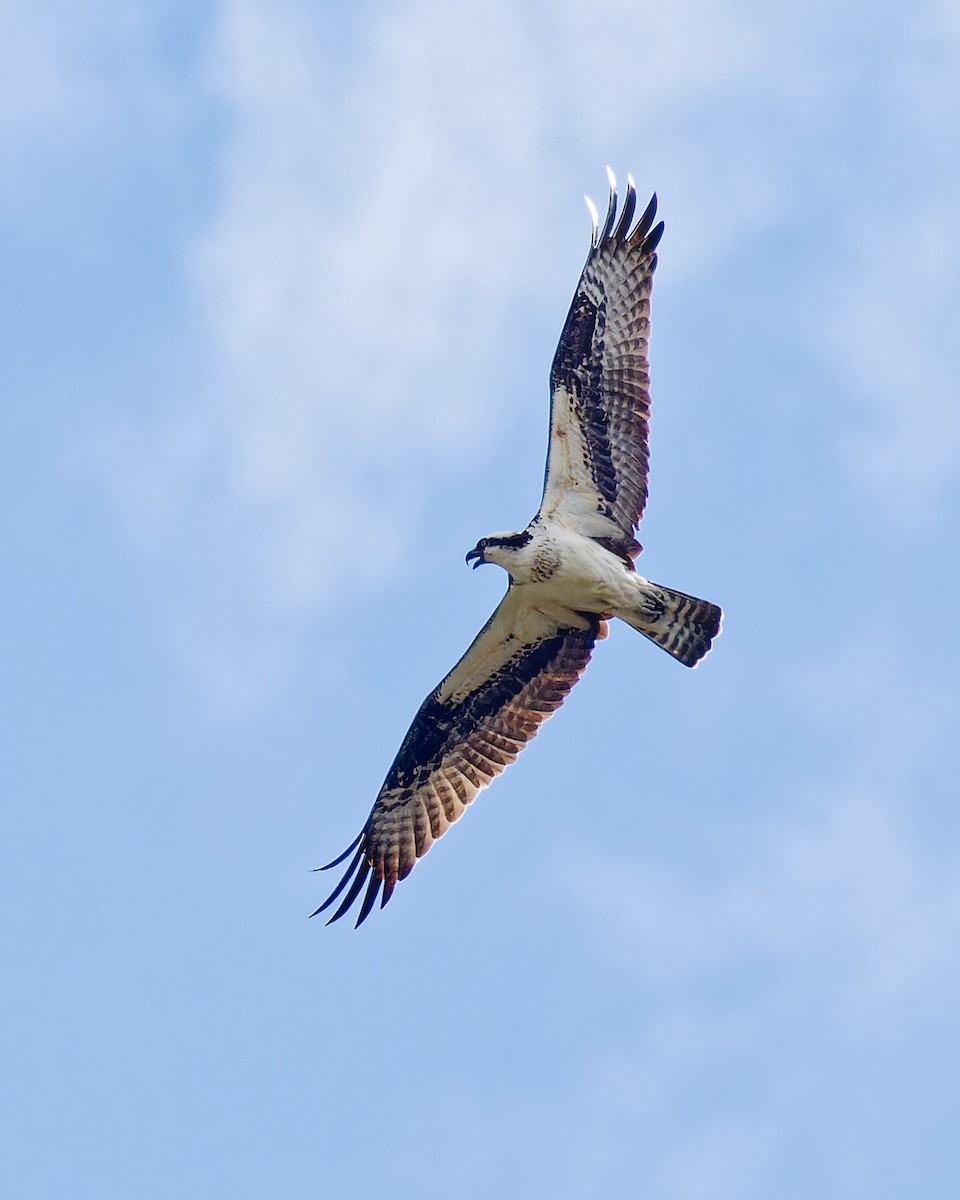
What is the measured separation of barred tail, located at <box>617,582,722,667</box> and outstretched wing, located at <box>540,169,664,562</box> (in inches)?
14.8

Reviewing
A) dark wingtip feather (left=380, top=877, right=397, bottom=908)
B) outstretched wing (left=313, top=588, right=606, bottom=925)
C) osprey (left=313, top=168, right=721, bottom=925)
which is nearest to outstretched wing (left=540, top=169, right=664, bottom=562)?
osprey (left=313, top=168, right=721, bottom=925)

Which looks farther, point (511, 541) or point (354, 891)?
point (354, 891)

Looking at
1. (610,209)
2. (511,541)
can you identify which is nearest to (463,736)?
(511,541)

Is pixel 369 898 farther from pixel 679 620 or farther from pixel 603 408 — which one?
pixel 603 408

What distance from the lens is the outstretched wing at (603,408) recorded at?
13.6 meters

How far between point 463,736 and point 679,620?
1952mm

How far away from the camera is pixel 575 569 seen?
13.6 meters

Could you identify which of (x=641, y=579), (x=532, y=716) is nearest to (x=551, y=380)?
(x=641, y=579)

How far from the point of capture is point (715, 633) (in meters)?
13.7

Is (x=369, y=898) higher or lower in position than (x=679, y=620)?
lower

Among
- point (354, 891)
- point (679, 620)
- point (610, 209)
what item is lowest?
point (354, 891)

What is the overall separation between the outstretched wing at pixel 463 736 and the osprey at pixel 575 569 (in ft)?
0.03

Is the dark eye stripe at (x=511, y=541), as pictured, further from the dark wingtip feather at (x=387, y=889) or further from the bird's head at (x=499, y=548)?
the dark wingtip feather at (x=387, y=889)

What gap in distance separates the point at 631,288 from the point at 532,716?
10.4 ft
